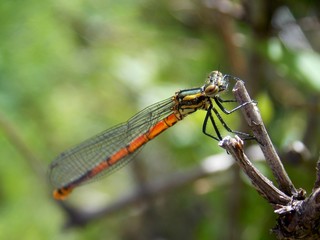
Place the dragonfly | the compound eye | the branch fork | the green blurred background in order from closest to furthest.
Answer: the branch fork < the compound eye < the dragonfly < the green blurred background

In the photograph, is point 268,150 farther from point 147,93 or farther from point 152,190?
point 147,93

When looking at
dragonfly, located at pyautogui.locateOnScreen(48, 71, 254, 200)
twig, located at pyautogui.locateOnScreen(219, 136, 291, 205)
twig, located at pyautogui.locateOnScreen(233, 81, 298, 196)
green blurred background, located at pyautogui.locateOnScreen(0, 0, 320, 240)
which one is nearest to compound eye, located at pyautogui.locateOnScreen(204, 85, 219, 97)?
dragonfly, located at pyautogui.locateOnScreen(48, 71, 254, 200)

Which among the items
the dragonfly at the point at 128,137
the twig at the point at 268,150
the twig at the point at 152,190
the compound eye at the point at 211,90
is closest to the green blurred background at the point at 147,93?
the twig at the point at 152,190

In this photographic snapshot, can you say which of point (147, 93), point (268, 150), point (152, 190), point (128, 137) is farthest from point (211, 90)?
point (268, 150)

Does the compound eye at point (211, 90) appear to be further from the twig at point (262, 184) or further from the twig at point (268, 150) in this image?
the twig at point (262, 184)

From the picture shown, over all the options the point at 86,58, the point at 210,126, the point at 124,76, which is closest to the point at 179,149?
the point at 210,126

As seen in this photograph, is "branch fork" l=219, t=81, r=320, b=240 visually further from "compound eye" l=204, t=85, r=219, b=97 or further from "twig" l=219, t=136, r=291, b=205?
"compound eye" l=204, t=85, r=219, b=97
